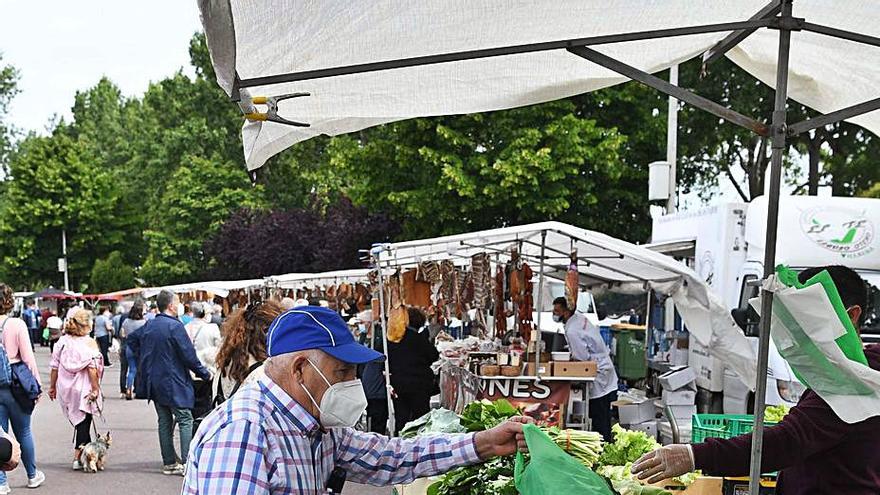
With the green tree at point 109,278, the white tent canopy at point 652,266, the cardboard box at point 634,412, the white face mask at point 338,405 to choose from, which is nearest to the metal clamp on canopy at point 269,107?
the white face mask at point 338,405

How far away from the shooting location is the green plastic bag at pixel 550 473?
3250mm

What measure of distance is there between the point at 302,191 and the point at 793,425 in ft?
161

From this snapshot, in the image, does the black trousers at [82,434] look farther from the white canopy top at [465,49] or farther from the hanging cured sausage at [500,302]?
the white canopy top at [465,49]

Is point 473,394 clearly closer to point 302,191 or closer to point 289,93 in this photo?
point 289,93

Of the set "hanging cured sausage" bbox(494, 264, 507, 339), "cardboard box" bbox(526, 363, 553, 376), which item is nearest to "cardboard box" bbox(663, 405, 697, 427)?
"cardboard box" bbox(526, 363, 553, 376)

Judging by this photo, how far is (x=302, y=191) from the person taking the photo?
51406 millimetres

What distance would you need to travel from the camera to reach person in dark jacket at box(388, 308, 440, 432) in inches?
428

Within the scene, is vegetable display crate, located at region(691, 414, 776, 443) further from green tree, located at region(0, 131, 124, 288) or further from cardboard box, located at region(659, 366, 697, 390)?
green tree, located at region(0, 131, 124, 288)

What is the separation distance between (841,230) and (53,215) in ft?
182

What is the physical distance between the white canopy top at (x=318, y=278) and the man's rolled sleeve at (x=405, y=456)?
537 inches

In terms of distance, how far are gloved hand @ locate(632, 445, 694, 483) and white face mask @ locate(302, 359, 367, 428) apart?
1109 millimetres

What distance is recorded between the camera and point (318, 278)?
20.3m

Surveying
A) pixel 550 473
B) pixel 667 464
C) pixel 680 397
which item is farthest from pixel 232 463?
pixel 680 397

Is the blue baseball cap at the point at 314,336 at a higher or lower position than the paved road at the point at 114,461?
higher
